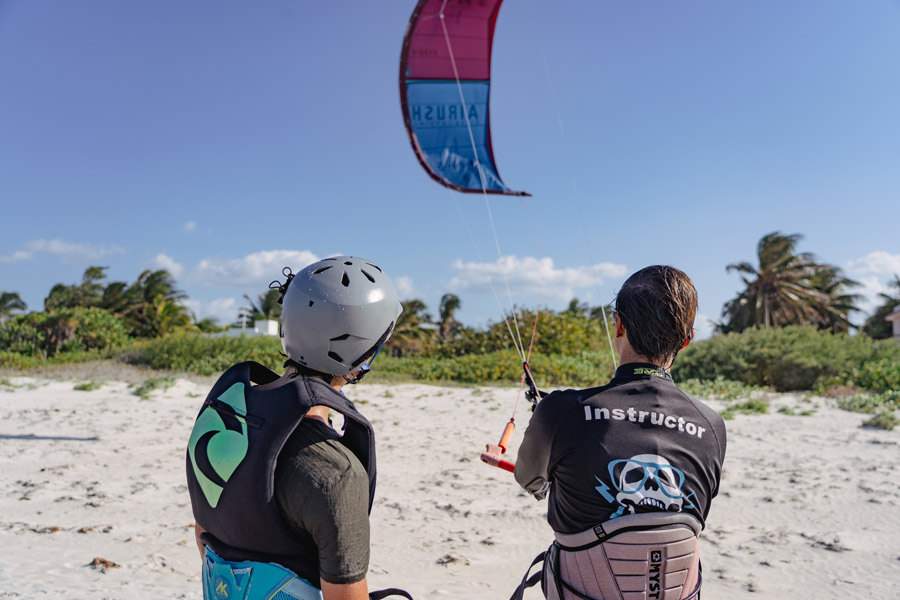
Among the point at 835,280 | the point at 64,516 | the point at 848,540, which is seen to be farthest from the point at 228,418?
the point at 835,280

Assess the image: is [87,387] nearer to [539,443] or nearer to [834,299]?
[539,443]

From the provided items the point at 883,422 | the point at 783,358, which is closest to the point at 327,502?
the point at 883,422

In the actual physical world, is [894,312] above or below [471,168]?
Answer: below

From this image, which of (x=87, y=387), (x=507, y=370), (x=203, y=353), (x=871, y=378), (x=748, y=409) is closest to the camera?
(x=748, y=409)

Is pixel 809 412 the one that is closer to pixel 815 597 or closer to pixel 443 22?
pixel 815 597

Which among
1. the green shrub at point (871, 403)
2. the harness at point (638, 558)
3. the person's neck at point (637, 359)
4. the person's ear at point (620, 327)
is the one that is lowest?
the green shrub at point (871, 403)

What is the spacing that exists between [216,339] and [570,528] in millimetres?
18430

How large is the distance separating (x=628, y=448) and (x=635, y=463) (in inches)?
2.0

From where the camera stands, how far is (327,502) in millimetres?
1336

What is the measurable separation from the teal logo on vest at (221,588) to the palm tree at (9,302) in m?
38.3

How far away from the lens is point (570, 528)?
1852 mm

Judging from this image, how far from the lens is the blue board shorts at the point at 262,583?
1414 millimetres

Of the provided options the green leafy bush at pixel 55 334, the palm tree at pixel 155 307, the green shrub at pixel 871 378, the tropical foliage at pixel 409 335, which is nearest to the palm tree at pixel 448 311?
the tropical foliage at pixel 409 335

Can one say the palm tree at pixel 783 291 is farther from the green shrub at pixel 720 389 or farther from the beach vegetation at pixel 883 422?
the beach vegetation at pixel 883 422
